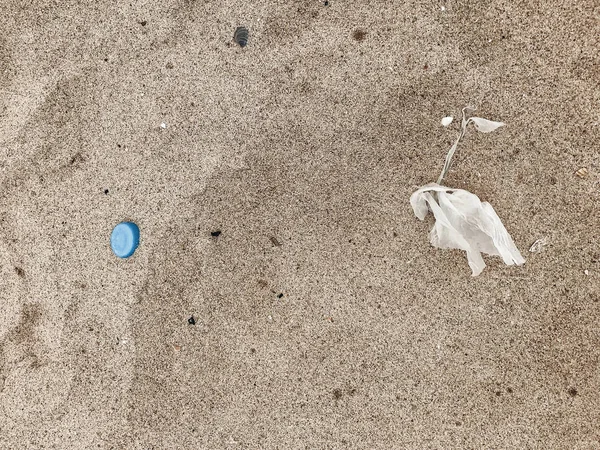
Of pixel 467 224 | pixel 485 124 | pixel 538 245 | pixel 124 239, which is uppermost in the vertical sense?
pixel 485 124

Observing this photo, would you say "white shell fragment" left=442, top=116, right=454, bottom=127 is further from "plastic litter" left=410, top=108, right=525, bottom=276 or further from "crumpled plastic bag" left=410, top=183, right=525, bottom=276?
"crumpled plastic bag" left=410, top=183, right=525, bottom=276

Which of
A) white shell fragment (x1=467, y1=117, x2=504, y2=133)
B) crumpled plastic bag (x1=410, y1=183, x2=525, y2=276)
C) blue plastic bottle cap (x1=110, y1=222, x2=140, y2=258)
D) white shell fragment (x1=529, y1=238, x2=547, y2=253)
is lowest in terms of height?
white shell fragment (x1=529, y1=238, x2=547, y2=253)

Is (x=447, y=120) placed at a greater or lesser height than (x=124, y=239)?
greater

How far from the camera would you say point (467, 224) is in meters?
1.48

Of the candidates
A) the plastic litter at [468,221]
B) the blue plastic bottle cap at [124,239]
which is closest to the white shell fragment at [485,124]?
the plastic litter at [468,221]

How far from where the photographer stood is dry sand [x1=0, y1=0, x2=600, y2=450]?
1.50 meters

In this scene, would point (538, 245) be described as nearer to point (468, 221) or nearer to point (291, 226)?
point (468, 221)

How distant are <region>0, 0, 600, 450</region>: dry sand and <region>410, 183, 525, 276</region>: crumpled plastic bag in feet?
0.20

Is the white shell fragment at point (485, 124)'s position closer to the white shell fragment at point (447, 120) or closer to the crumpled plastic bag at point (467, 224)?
the white shell fragment at point (447, 120)

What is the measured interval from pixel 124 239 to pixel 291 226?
0.67 meters

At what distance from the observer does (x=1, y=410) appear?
1688mm

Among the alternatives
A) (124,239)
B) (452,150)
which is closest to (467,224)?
(452,150)

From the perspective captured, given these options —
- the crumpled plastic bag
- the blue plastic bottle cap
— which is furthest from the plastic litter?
the blue plastic bottle cap

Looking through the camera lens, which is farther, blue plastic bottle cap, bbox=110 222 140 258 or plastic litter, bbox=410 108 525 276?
blue plastic bottle cap, bbox=110 222 140 258
